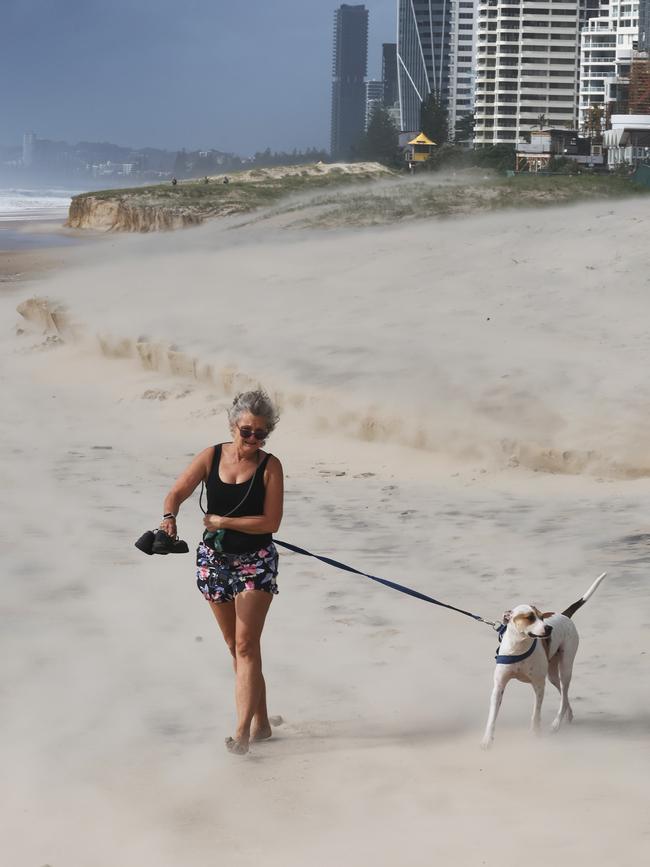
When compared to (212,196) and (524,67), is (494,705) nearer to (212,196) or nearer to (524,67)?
(212,196)

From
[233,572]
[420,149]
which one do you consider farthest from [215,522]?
[420,149]

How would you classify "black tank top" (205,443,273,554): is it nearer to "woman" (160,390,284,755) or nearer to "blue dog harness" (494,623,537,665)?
"woman" (160,390,284,755)

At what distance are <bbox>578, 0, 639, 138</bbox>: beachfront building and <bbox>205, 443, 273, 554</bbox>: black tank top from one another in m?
148

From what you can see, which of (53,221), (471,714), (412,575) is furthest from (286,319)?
(53,221)

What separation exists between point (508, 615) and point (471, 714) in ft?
3.06

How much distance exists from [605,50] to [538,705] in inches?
6510

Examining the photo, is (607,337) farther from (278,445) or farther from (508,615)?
(508,615)

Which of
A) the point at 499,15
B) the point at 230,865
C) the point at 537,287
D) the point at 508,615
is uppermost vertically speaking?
the point at 499,15

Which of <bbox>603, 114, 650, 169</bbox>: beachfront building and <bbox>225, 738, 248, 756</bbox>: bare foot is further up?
<bbox>603, 114, 650, 169</bbox>: beachfront building

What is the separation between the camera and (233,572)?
5.45 metres

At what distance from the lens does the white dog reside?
5.28m

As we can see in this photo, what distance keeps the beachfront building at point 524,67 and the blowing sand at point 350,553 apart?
14249cm

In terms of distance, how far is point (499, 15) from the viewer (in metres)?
165

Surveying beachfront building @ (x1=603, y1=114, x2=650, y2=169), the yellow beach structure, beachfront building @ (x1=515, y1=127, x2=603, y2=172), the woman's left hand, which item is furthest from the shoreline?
the yellow beach structure
